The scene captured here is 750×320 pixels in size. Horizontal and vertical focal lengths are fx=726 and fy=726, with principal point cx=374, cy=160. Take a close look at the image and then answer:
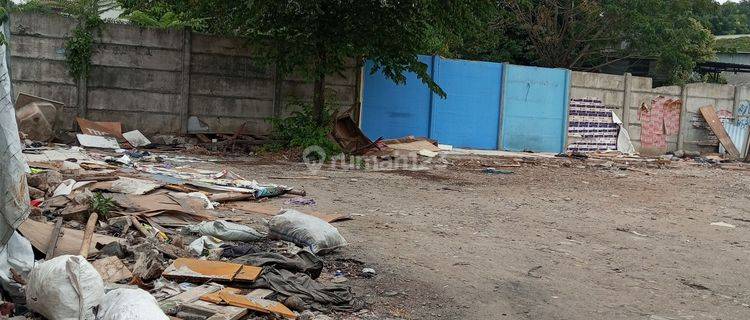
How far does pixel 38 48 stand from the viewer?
519 inches

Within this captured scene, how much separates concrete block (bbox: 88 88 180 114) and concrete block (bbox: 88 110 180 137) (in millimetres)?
77

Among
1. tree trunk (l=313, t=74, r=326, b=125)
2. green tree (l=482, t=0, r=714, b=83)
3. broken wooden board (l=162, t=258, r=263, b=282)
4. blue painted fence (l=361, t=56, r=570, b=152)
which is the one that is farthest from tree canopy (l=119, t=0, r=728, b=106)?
broken wooden board (l=162, t=258, r=263, b=282)

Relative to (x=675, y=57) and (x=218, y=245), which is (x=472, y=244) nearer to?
(x=218, y=245)

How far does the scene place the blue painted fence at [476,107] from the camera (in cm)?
1603

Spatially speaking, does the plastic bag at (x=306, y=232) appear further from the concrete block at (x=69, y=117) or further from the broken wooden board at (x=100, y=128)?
the concrete block at (x=69, y=117)

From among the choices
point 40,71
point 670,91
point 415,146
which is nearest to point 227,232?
point 40,71

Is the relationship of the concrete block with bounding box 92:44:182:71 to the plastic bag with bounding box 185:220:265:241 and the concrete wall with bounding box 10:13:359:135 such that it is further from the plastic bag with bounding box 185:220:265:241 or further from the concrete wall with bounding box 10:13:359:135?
the plastic bag with bounding box 185:220:265:241

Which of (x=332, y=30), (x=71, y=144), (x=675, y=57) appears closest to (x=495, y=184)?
(x=332, y=30)

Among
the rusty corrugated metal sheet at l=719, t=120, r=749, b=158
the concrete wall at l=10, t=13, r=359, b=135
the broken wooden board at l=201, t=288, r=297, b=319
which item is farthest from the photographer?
the rusty corrugated metal sheet at l=719, t=120, r=749, b=158

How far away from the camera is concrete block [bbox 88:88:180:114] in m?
13.6

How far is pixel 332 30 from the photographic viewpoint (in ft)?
42.9

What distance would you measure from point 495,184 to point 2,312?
841cm

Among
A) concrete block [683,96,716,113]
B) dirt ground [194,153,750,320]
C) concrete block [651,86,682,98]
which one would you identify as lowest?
dirt ground [194,153,750,320]

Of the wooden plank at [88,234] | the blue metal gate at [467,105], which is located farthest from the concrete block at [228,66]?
the wooden plank at [88,234]
